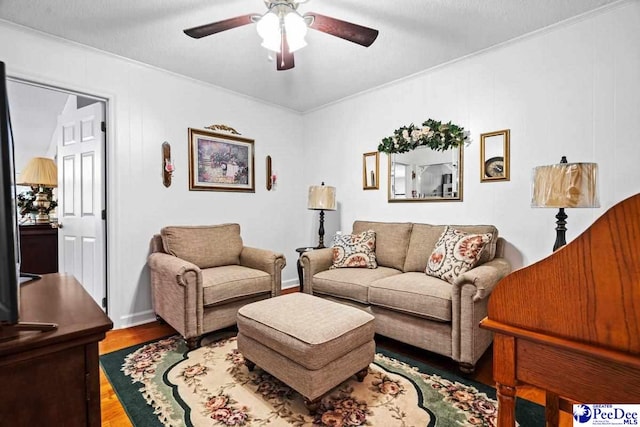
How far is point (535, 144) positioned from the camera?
2.45 metres

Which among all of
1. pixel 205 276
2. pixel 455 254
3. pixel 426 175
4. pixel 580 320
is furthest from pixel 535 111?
pixel 205 276

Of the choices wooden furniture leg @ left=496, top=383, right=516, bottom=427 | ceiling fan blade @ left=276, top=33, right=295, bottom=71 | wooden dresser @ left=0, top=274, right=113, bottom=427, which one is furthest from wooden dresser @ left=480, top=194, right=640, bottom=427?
ceiling fan blade @ left=276, top=33, right=295, bottom=71

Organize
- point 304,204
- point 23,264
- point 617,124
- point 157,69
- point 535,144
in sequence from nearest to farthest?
point 617,124 → point 535,144 → point 157,69 → point 23,264 → point 304,204

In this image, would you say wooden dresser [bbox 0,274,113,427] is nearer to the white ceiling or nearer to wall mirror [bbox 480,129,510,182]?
the white ceiling

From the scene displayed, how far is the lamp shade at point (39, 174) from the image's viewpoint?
3.70 meters

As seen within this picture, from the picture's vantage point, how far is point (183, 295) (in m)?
2.30

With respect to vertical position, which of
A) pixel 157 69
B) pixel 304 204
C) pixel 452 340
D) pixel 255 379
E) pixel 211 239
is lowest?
pixel 255 379

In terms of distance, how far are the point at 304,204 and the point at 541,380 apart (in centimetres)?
374

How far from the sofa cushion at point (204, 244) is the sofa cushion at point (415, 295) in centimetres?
148

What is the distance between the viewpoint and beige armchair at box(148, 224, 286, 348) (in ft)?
7.60

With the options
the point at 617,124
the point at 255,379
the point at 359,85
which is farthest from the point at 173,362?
the point at 617,124

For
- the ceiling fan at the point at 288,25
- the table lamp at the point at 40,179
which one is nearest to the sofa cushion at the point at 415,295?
the ceiling fan at the point at 288,25

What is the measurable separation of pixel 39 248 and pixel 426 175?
4286 millimetres

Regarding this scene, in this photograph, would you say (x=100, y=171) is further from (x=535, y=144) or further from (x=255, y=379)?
(x=535, y=144)
